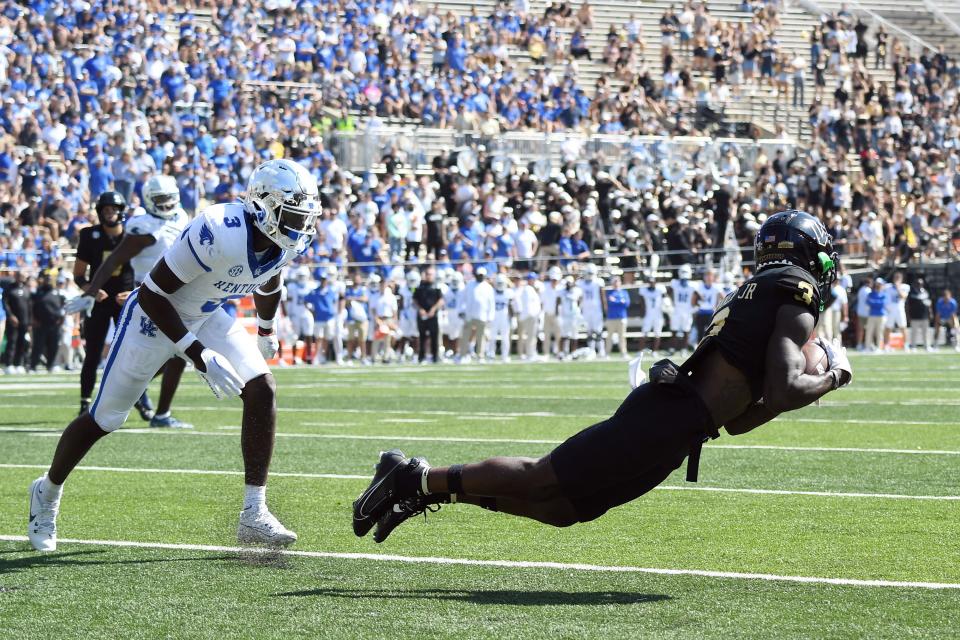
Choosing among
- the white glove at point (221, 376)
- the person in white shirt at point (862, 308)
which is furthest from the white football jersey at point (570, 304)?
the white glove at point (221, 376)

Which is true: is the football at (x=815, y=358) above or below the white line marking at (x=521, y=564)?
above

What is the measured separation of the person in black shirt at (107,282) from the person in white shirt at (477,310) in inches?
519

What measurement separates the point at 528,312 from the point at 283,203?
65.0ft

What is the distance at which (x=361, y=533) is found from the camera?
5.58 m

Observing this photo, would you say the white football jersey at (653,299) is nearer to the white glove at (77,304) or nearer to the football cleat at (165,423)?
the football cleat at (165,423)

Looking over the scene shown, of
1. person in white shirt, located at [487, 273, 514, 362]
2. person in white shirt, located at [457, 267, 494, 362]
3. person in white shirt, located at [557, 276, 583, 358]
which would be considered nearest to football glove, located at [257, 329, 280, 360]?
person in white shirt, located at [457, 267, 494, 362]

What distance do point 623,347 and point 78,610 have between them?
22222mm

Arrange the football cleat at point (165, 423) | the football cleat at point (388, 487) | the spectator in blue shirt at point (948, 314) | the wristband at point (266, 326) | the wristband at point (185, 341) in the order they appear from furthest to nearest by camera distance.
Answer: the spectator in blue shirt at point (948, 314) < the football cleat at point (165, 423) < the wristband at point (266, 326) < the wristband at point (185, 341) < the football cleat at point (388, 487)

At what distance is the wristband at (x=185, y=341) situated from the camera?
5984mm

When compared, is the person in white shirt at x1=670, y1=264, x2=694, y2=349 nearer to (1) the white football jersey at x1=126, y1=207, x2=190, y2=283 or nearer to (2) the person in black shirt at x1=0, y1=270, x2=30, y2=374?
(2) the person in black shirt at x1=0, y1=270, x2=30, y2=374

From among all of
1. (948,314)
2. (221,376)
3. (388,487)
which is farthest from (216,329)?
(948,314)

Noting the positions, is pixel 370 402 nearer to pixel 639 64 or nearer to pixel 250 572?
pixel 250 572

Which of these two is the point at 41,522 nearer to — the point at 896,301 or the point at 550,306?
the point at 550,306

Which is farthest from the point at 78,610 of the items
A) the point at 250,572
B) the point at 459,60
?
the point at 459,60
